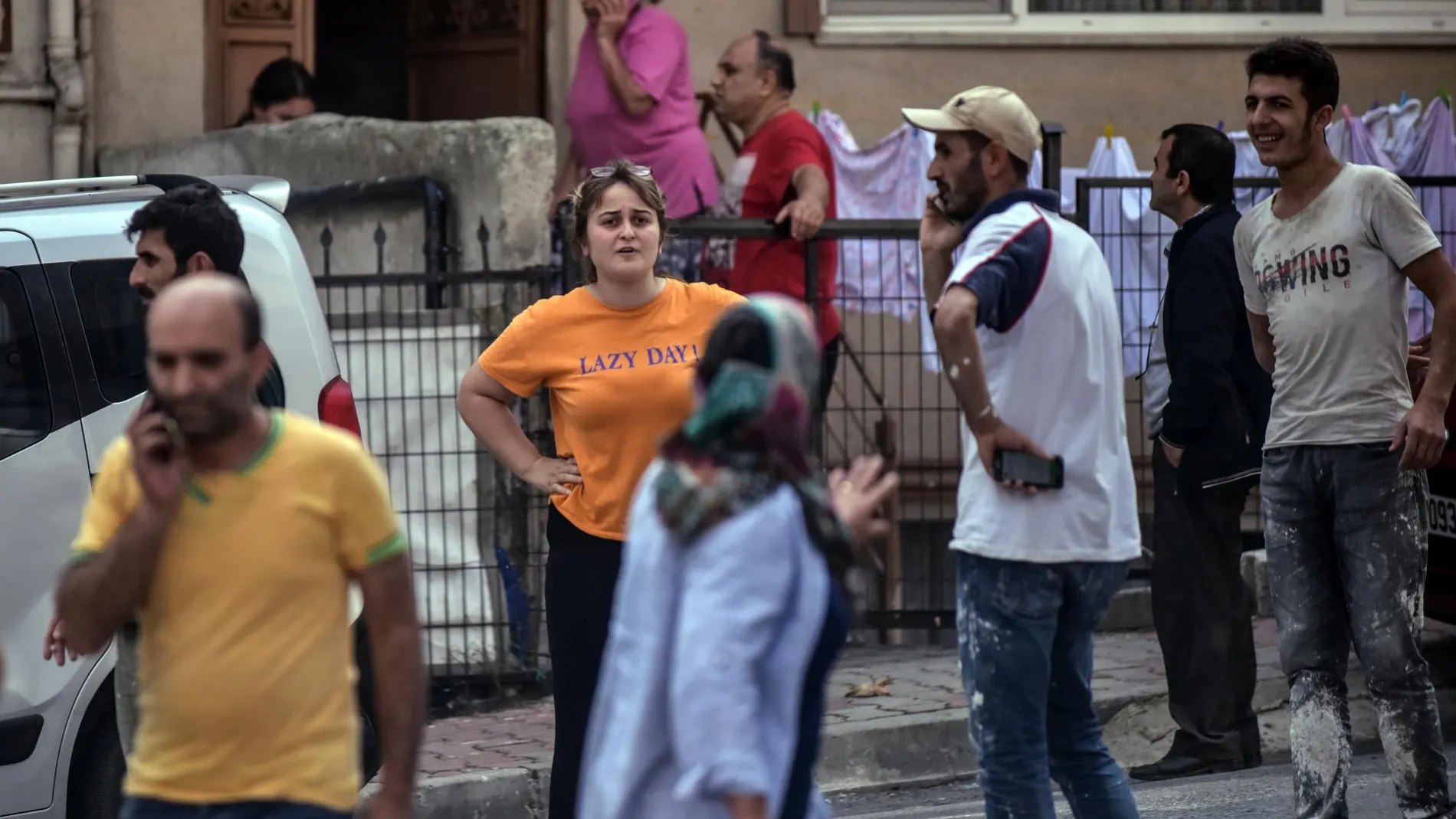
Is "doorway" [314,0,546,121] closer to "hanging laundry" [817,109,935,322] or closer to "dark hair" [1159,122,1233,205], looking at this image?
"hanging laundry" [817,109,935,322]

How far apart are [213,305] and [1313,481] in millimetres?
3285

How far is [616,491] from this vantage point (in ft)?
16.8

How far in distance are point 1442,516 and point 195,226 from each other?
15.3 ft

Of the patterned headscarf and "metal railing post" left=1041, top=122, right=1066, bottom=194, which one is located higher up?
"metal railing post" left=1041, top=122, right=1066, bottom=194

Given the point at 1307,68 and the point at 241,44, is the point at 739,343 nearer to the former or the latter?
the point at 1307,68

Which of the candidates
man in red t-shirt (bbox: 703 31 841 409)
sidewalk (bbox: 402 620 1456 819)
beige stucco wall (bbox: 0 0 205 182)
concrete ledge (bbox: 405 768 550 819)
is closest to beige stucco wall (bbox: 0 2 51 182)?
beige stucco wall (bbox: 0 0 205 182)

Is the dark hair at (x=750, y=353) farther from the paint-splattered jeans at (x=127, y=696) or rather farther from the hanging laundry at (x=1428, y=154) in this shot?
the hanging laundry at (x=1428, y=154)

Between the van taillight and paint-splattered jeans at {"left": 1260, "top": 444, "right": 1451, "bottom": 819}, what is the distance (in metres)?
2.62

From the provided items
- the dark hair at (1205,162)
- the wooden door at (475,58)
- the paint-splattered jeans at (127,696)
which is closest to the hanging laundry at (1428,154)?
the dark hair at (1205,162)

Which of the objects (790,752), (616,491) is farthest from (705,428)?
(616,491)

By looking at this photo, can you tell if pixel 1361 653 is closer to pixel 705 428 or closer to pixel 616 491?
pixel 616 491

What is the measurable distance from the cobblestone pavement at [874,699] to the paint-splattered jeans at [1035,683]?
2577 millimetres

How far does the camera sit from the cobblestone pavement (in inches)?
282

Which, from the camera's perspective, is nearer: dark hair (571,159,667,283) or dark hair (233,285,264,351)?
dark hair (233,285,264,351)
